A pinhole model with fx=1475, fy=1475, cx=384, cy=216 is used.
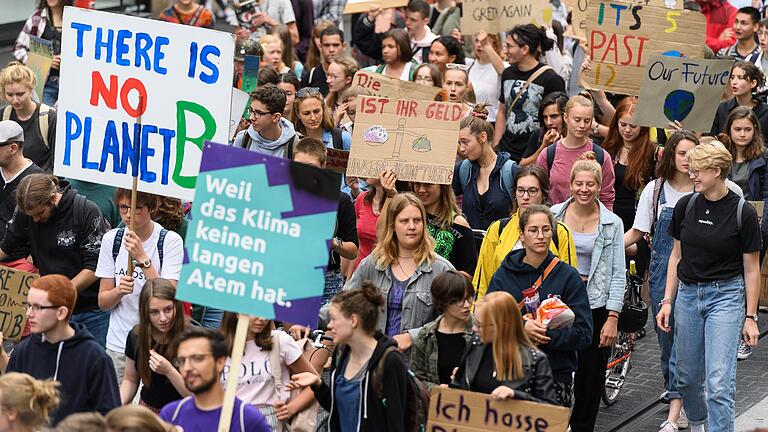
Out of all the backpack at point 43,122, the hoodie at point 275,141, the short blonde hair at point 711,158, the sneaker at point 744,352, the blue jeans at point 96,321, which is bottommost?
the sneaker at point 744,352

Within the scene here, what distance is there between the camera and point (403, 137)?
34.3ft

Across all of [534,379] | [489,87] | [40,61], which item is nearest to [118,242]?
[534,379]

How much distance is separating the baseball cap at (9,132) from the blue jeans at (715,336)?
482 centimetres

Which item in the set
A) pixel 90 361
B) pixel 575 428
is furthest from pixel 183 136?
pixel 575 428

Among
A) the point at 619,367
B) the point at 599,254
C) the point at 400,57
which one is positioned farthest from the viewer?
the point at 400,57

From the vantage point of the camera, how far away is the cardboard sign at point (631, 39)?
491 inches

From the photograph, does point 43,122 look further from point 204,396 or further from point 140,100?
point 204,396

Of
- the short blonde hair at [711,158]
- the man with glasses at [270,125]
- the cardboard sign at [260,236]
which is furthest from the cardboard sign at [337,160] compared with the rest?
the cardboard sign at [260,236]

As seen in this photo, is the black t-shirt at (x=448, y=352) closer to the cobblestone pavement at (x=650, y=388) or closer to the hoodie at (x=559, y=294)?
the hoodie at (x=559, y=294)

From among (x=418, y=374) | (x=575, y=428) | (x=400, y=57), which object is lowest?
(x=575, y=428)

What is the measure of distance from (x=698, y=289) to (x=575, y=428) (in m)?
1.30

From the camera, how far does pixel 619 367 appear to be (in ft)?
35.1

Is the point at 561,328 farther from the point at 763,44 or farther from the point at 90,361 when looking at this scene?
the point at 763,44

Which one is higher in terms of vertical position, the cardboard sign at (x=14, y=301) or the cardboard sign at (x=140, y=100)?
the cardboard sign at (x=140, y=100)
